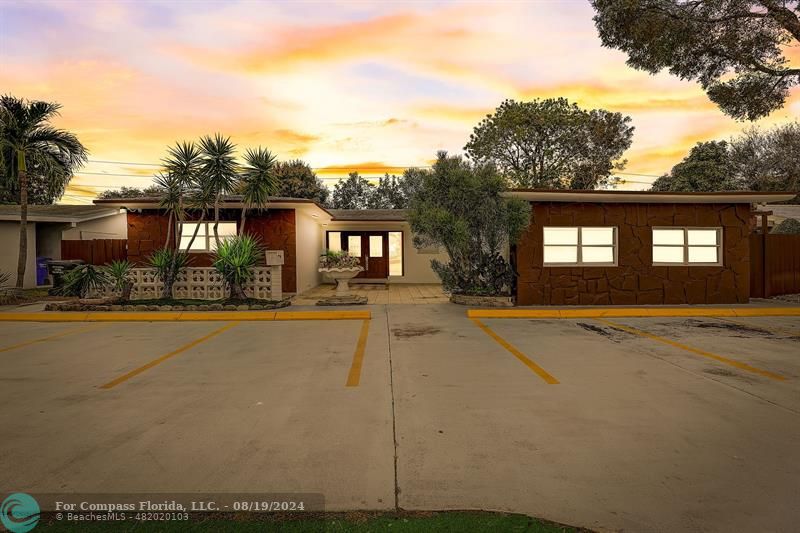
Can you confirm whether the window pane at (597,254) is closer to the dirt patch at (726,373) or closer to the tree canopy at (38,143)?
the dirt patch at (726,373)

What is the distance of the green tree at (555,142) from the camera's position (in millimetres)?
36281

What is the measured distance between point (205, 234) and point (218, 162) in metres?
4.31

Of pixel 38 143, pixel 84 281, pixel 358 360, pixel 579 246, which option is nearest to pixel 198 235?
pixel 84 281

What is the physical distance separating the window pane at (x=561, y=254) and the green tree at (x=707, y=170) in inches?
1083

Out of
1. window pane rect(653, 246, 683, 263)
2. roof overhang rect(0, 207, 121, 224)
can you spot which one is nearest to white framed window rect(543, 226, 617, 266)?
window pane rect(653, 246, 683, 263)

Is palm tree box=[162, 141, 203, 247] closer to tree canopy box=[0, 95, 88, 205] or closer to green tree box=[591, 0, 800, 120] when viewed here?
tree canopy box=[0, 95, 88, 205]

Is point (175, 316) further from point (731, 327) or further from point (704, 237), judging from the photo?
point (704, 237)

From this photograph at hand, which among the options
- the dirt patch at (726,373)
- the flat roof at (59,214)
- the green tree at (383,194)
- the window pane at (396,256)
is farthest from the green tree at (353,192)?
the dirt patch at (726,373)

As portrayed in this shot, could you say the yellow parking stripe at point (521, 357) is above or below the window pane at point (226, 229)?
below

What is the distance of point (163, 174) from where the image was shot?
1314 cm

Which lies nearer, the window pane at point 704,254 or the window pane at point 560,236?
the window pane at point 560,236

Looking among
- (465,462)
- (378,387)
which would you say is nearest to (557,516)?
(465,462)

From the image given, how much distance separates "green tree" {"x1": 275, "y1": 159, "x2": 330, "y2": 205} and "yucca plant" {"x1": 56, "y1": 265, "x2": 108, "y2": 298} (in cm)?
2755

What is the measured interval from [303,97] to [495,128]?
2305 cm
